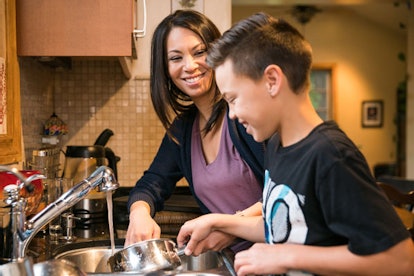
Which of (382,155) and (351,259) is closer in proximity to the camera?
(351,259)

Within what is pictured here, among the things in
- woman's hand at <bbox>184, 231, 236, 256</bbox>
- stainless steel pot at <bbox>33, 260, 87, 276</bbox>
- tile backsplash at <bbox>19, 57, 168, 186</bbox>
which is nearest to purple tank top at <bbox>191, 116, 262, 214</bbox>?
woman's hand at <bbox>184, 231, 236, 256</bbox>

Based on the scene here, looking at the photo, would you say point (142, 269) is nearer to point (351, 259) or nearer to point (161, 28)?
point (351, 259)

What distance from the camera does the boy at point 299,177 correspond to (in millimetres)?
810

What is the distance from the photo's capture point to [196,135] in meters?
1.58

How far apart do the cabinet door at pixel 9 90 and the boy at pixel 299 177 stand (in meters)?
0.73

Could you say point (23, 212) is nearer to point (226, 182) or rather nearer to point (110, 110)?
point (226, 182)

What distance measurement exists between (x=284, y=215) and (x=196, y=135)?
69 cm

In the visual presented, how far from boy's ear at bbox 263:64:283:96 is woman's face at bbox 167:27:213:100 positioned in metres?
0.53

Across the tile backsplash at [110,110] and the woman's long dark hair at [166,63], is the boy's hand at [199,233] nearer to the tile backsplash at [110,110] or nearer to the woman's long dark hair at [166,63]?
the woman's long dark hair at [166,63]

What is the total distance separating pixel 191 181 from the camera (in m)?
1.56

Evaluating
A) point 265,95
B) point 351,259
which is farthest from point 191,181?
point 351,259

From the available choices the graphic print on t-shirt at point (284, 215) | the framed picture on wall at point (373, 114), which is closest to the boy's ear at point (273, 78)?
the graphic print on t-shirt at point (284, 215)

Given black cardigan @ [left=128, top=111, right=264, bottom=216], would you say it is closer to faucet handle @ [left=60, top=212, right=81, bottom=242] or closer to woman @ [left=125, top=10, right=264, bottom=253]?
woman @ [left=125, top=10, right=264, bottom=253]

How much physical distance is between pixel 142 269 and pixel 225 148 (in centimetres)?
43
